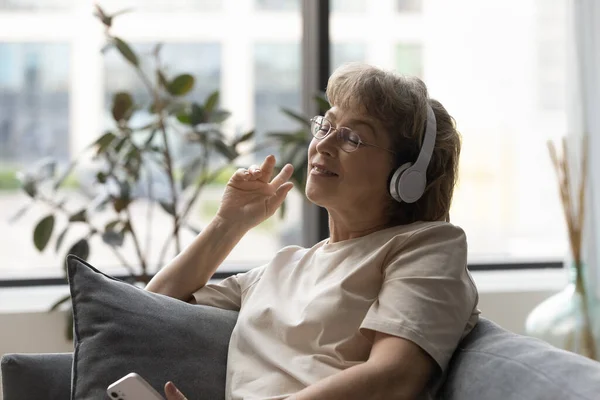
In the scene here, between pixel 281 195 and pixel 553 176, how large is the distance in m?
2.20

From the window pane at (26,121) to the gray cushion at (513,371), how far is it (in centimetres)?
239

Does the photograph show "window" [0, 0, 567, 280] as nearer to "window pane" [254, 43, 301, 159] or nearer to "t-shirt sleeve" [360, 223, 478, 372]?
"window pane" [254, 43, 301, 159]

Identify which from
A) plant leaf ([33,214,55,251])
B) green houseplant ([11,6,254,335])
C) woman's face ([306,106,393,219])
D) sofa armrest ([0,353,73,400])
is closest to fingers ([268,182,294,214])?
woman's face ([306,106,393,219])

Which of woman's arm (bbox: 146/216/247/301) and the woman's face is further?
woman's arm (bbox: 146/216/247/301)

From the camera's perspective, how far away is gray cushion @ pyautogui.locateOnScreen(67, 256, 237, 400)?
1.69 meters

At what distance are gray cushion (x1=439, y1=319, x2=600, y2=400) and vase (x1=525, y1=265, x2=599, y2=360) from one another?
1564mm

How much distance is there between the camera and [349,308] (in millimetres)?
1634

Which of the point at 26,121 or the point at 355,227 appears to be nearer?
the point at 355,227

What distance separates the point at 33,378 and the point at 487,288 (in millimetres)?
2326

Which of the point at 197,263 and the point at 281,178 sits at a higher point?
the point at 281,178

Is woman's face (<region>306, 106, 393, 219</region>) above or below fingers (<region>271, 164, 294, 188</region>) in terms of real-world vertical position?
above

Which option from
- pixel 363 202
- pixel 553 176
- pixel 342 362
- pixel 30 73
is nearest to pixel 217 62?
pixel 30 73

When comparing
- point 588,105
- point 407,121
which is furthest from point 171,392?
point 588,105

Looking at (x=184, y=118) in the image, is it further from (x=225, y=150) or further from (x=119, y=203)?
(x=119, y=203)
